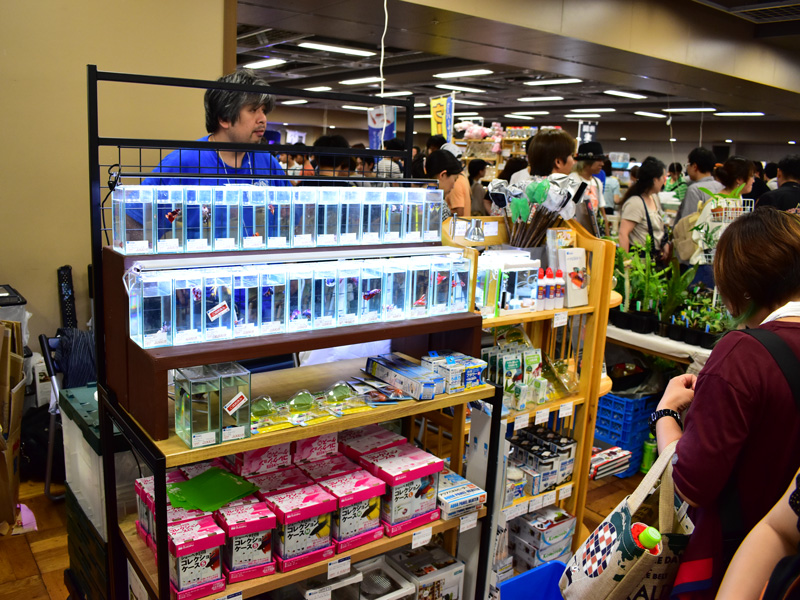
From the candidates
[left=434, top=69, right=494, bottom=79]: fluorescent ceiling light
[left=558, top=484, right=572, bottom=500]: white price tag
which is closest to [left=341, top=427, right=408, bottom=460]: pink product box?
[left=558, top=484, right=572, bottom=500]: white price tag

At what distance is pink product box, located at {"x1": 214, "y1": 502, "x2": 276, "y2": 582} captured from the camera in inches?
67.1

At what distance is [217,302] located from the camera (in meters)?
1.67

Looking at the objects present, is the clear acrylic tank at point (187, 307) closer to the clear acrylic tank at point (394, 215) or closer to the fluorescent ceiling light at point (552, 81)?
the clear acrylic tank at point (394, 215)

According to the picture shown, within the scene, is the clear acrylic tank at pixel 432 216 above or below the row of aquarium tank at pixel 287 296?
above

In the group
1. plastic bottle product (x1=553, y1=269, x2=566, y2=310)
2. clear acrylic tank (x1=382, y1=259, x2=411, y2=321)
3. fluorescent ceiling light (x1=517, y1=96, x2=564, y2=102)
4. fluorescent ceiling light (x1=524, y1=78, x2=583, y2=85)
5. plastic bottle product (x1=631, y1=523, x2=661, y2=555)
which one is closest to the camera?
plastic bottle product (x1=631, y1=523, x2=661, y2=555)

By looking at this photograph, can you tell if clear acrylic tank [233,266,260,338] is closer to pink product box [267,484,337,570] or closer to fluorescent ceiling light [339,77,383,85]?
pink product box [267,484,337,570]

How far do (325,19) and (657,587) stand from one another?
5599mm

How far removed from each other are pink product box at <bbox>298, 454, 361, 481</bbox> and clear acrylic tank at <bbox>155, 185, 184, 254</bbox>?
0.80 metres

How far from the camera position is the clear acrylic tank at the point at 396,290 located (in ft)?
6.50

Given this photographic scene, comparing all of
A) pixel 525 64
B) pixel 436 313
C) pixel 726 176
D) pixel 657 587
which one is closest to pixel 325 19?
pixel 525 64

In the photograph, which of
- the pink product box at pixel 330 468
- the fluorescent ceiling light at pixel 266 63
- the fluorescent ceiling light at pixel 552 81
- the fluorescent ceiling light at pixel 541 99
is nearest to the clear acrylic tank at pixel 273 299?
the pink product box at pixel 330 468

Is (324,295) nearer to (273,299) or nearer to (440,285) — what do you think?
(273,299)

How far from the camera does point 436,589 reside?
225cm

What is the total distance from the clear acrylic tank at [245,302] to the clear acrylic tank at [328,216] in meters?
0.34
